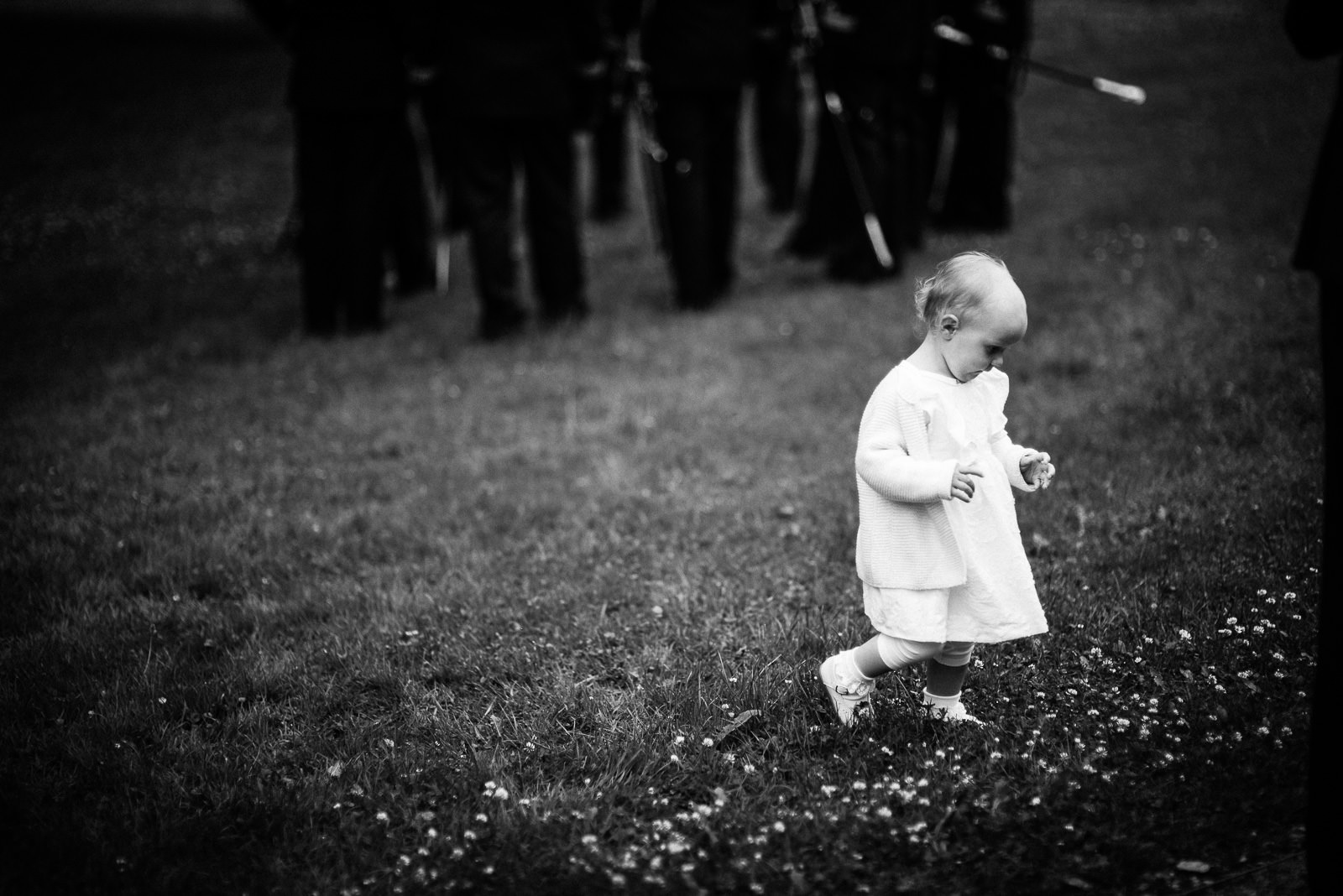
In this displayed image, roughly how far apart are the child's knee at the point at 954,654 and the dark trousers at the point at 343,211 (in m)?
6.39

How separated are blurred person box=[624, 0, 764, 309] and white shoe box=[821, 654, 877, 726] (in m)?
5.76

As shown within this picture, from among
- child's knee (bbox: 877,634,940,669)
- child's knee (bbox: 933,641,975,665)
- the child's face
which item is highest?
the child's face

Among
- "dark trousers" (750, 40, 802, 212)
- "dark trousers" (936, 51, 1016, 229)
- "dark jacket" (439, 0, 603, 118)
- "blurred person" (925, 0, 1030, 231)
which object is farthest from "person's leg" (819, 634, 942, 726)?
"dark trousers" (750, 40, 802, 212)

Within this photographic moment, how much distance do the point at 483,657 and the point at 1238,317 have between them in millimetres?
5669

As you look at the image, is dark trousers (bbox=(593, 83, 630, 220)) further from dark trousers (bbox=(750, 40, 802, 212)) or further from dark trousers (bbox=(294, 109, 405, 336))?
dark trousers (bbox=(294, 109, 405, 336))

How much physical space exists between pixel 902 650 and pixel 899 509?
437 mm

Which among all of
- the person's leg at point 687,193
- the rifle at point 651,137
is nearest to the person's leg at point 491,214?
the rifle at point 651,137

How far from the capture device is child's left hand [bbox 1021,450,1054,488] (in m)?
3.21

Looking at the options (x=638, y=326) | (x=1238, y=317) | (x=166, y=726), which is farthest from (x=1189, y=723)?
(x=638, y=326)

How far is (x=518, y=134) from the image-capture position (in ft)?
27.4

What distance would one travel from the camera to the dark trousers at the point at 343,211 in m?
8.36

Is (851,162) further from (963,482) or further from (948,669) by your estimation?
(963,482)

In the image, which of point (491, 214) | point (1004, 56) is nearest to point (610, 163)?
point (1004, 56)

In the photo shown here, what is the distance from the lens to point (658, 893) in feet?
9.31
